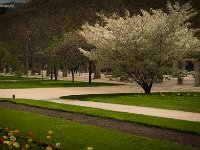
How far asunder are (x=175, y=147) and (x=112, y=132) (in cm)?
348

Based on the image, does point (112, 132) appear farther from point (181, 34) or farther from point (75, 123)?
point (181, 34)

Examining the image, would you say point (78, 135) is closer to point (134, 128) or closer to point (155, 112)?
point (134, 128)

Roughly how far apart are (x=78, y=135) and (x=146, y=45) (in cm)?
1635

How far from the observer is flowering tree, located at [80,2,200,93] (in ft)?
103

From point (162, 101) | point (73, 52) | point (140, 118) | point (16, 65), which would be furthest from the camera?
point (16, 65)

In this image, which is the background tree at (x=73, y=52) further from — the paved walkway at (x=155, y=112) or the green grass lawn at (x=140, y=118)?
the paved walkway at (x=155, y=112)

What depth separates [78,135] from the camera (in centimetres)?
1583

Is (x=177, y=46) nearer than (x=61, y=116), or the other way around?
(x=61, y=116)

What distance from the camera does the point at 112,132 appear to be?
16.5 m

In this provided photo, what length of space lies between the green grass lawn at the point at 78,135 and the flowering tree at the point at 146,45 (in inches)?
476

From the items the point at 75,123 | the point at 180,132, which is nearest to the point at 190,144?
the point at 180,132

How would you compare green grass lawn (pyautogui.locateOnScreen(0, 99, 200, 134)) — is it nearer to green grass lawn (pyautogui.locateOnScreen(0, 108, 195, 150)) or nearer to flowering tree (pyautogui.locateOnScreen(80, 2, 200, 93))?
green grass lawn (pyautogui.locateOnScreen(0, 108, 195, 150))

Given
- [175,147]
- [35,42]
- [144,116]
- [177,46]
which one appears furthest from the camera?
[35,42]

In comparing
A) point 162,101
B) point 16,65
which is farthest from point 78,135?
point 16,65
